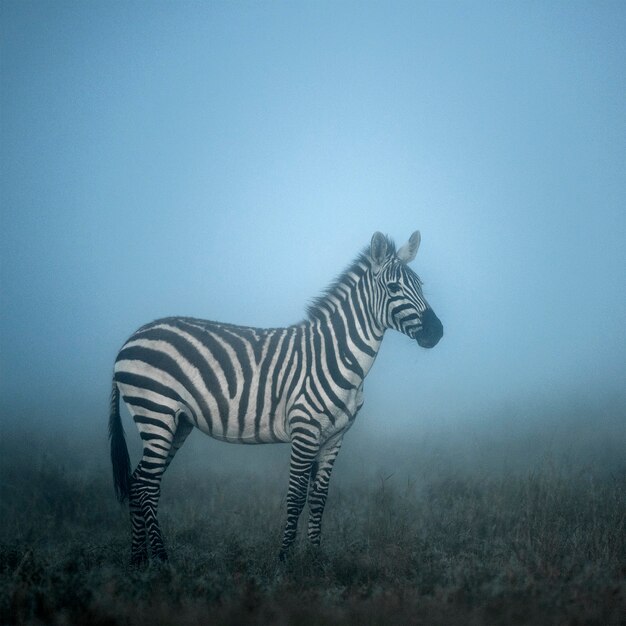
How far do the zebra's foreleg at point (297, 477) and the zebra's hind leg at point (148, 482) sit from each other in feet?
5.45

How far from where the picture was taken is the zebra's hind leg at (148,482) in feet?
22.8

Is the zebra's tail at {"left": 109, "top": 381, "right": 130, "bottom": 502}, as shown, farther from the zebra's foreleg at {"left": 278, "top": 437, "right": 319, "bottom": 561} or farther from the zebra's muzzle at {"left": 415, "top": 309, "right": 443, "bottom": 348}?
the zebra's muzzle at {"left": 415, "top": 309, "right": 443, "bottom": 348}

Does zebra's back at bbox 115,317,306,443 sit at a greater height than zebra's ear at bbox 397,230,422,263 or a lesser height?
lesser

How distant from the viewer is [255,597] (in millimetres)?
4609

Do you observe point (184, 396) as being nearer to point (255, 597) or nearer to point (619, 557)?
point (255, 597)

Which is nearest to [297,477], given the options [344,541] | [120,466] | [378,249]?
[344,541]

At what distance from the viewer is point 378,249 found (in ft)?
24.5

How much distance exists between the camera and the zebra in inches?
276

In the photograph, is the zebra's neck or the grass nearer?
the grass

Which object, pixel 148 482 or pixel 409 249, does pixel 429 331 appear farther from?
pixel 148 482

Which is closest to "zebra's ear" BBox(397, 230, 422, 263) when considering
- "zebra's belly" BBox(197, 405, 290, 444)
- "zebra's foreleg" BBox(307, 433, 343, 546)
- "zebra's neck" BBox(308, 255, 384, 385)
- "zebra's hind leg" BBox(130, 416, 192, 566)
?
"zebra's neck" BBox(308, 255, 384, 385)

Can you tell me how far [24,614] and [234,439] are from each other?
3.44m

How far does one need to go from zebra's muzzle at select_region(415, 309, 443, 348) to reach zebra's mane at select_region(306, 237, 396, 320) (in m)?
1.28

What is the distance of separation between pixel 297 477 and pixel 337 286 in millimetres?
2796
